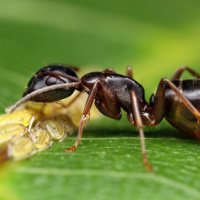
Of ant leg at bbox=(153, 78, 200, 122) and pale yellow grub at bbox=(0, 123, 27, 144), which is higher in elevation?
ant leg at bbox=(153, 78, 200, 122)

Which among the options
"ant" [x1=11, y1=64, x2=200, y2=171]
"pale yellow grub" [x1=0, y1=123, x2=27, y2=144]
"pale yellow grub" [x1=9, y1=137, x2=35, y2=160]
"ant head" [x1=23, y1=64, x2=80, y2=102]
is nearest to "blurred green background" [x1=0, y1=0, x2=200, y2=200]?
"pale yellow grub" [x1=9, y1=137, x2=35, y2=160]

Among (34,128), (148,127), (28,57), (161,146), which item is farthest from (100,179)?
(28,57)

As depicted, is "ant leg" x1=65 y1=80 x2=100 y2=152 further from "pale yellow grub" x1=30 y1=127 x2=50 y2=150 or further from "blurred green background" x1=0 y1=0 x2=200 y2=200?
"pale yellow grub" x1=30 y1=127 x2=50 y2=150

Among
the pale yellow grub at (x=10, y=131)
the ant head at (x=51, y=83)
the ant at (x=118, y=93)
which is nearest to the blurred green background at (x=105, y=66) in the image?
the ant at (x=118, y=93)

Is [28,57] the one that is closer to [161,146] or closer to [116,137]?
[116,137]

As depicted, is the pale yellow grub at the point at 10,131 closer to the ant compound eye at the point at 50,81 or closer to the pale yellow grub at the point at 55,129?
the pale yellow grub at the point at 55,129

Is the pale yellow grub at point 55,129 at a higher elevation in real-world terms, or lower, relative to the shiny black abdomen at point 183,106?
lower
